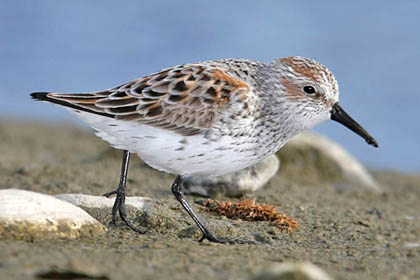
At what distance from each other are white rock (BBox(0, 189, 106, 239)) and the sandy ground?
0.13m

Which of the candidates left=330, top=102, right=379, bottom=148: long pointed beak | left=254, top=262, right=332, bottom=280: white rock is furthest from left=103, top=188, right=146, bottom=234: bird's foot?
left=254, top=262, right=332, bottom=280: white rock

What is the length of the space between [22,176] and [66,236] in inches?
158

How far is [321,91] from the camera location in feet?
21.2

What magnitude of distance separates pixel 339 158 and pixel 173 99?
6327mm

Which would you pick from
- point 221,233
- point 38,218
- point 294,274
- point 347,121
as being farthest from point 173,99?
point 294,274

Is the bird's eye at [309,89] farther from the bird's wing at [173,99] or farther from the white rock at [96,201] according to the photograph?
the white rock at [96,201]

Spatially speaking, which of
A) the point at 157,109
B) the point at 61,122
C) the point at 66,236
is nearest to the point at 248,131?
the point at 157,109

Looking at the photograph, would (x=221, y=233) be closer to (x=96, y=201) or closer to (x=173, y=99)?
(x=96, y=201)

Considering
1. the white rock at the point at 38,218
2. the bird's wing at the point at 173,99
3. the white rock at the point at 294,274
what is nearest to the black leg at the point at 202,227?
the bird's wing at the point at 173,99

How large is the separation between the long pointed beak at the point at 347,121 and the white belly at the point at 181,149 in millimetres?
1035

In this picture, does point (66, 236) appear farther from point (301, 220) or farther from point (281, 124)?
point (301, 220)

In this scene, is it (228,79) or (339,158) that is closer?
(228,79)

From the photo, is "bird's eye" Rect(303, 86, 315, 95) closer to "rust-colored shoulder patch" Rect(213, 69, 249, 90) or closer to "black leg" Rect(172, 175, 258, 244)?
"rust-colored shoulder patch" Rect(213, 69, 249, 90)

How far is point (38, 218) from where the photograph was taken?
5.83 meters
